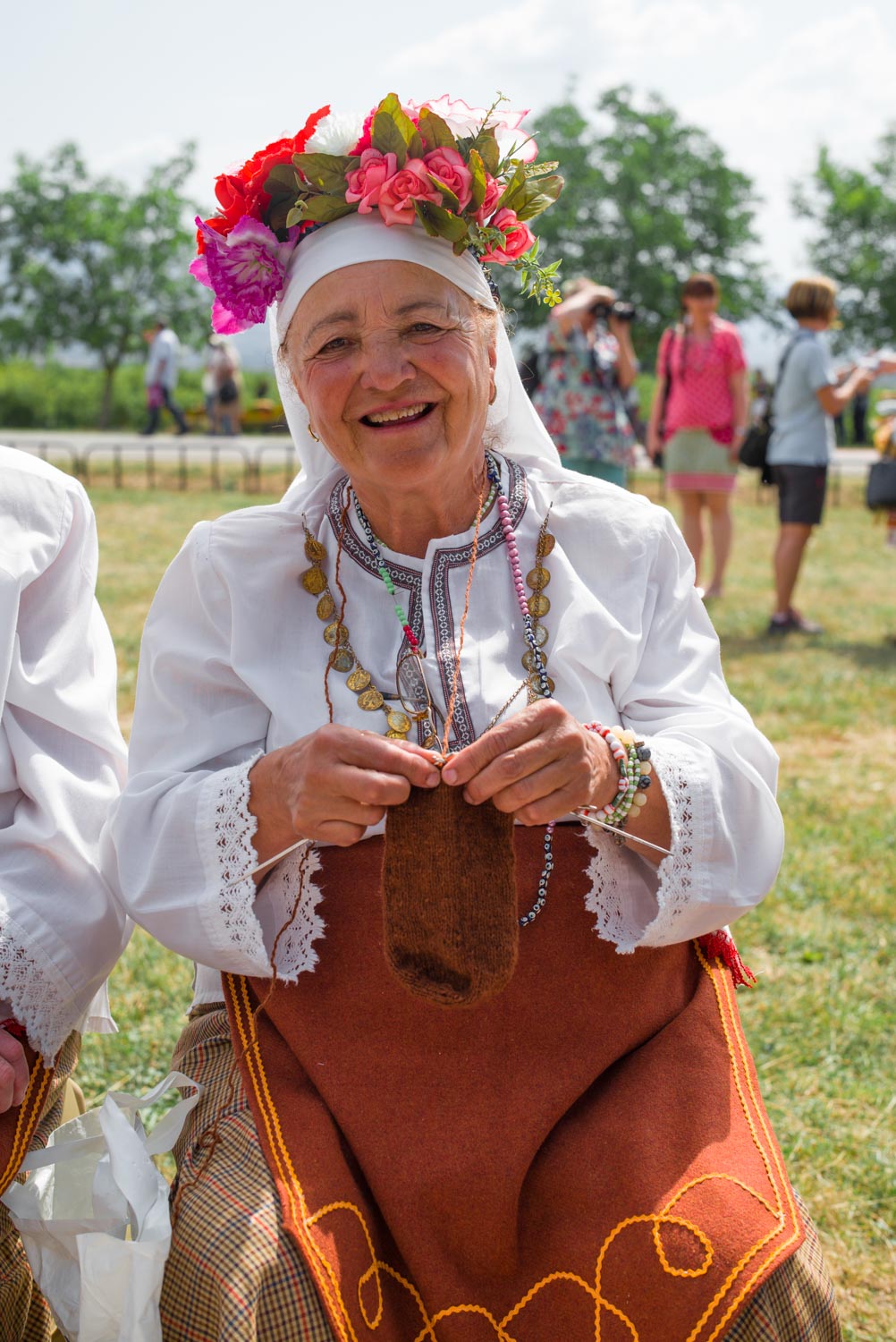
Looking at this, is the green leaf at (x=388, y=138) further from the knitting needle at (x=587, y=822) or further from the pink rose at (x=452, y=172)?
the knitting needle at (x=587, y=822)

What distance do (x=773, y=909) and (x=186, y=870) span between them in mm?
2415

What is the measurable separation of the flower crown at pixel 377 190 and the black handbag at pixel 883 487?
5.57 meters

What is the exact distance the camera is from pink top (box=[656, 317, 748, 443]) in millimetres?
7910

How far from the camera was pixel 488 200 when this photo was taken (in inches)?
80.2

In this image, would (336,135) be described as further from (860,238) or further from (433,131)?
(860,238)

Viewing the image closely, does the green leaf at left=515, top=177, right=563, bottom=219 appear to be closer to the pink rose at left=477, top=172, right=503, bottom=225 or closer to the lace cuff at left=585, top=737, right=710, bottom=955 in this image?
the pink rose at left=477, top=172, right=503, bottom=225

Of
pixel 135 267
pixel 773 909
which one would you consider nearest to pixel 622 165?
pixel 135 267

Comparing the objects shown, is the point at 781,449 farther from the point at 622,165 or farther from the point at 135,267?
the point at 622,165

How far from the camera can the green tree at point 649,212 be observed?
41.4 meters

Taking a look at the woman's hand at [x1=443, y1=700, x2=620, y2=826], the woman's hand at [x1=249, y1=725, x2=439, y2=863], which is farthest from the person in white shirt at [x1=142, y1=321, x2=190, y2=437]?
the woman's hand at [x1=443, y1=700, x2=620, y2=826]

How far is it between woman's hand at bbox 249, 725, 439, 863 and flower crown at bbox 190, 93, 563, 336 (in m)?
0.81

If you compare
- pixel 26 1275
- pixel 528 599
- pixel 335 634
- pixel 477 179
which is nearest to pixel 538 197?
pixel 477 179

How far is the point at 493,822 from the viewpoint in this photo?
1.68 metres

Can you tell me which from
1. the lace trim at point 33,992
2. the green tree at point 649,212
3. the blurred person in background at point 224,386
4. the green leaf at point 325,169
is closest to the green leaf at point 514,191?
the green leaf at point 325,169
